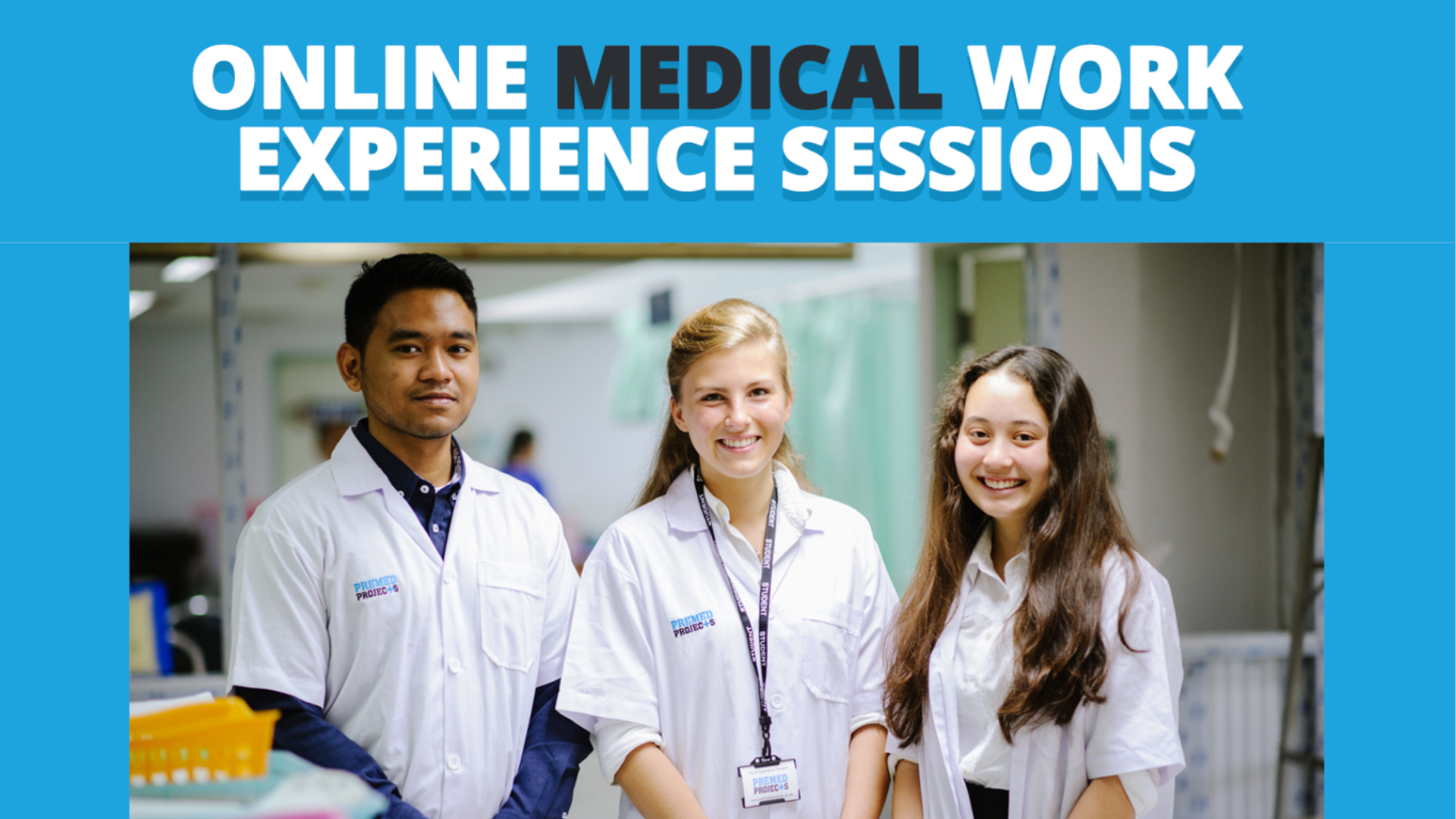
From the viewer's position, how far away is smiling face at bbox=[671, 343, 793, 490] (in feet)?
6.81

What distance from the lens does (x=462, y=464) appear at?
220 centimetres

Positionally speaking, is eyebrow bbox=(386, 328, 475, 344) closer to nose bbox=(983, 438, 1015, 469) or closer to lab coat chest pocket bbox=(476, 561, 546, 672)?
lab coat chest pocket bbox=(476, 561, 546, 672)

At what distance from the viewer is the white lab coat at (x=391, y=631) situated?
1979 mm

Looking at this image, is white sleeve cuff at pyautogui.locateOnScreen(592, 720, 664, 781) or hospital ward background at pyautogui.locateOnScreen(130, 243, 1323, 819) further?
hospital ward background at pyautogui.locateOnScreen(130, 243, 1323, 819)

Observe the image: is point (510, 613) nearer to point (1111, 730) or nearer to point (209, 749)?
point (209, 749)

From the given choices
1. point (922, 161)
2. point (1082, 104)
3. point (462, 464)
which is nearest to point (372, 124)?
point (462, 464)

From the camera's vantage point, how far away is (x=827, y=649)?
6.98 feet

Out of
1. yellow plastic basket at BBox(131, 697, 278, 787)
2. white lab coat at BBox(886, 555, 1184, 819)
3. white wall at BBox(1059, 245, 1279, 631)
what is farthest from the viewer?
white wall at BBox(1059, 245, 1279, 631)

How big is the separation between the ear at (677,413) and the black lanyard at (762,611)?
129 millimetres

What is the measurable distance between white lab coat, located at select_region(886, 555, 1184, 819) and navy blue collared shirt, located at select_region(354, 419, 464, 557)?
0.93 m

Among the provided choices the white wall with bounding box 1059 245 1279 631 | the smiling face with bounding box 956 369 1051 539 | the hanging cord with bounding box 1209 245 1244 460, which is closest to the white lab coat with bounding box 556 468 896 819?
the smiling face with bounding box 956 369 1051 539

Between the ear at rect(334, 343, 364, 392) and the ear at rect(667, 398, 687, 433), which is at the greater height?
the ear at rect(334, 343, 364, 392)

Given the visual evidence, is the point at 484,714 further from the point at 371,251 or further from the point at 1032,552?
the point at 371,251

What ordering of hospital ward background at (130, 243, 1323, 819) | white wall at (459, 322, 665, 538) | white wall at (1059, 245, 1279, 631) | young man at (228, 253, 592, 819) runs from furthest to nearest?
white wall at (459, 322, 665, 538)
white wall at (1059, 245, 1279, 631)
hospital ward background at (130, 243, 1323, 819)
young man at (228, 253, 592, 819)
